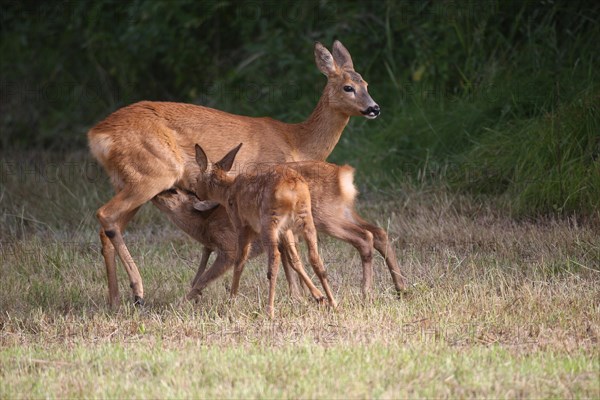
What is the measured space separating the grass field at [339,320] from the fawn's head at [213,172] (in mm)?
738

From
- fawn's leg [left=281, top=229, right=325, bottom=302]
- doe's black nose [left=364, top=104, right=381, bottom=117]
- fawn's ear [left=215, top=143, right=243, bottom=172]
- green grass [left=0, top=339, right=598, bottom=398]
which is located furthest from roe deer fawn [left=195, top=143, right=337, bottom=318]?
doe's black nose [left=364, top=104, right=381, bottom=117]

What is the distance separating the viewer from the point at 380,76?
497 inches

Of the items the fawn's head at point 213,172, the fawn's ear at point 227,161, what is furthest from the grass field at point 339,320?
the fawn's ear at point 227,161

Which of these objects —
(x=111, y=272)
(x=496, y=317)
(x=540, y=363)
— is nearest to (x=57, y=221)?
(x=111, y=272)

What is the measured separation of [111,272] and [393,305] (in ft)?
6.83

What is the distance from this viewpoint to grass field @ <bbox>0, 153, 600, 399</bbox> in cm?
512

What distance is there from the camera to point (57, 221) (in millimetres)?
10289

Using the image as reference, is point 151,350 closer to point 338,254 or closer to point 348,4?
point 338,254

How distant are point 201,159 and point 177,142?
0.39 metres

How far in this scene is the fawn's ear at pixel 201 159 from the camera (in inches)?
291

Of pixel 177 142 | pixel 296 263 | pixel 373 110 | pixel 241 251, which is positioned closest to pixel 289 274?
pixel 241 251

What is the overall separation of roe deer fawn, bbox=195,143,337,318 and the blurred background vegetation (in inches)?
125

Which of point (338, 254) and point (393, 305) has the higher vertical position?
point (393, 305)

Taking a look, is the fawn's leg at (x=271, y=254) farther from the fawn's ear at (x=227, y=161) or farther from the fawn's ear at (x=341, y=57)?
the fawn's ear at (x=341, y=57)
